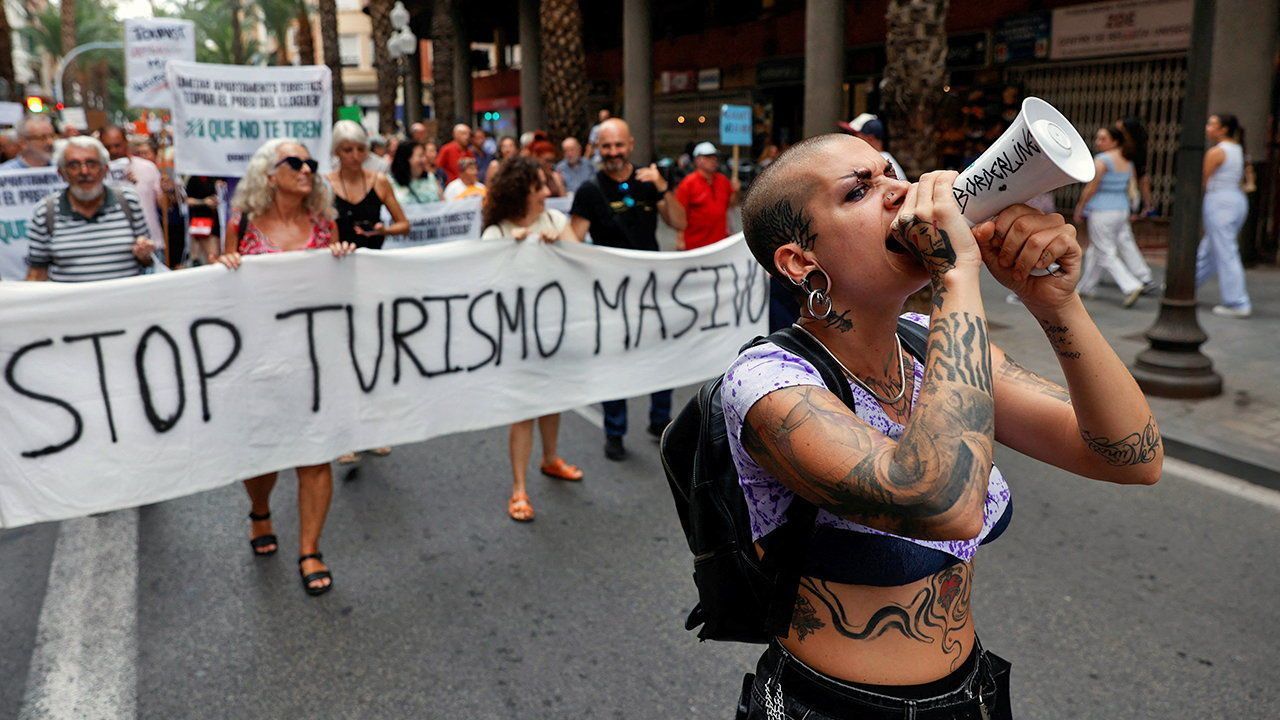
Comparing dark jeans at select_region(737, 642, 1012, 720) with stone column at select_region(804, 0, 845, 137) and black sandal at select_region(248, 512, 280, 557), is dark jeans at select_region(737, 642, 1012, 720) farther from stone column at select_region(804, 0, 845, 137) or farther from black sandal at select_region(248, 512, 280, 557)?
stone column at select_region(804, 0, 845, 137)

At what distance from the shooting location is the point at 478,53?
34.0 metres

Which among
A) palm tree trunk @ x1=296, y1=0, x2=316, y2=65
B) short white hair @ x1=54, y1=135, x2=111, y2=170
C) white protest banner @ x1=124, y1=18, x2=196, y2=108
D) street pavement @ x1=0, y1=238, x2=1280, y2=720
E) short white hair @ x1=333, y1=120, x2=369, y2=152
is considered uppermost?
palm tree trunk @ x1=296, y1=0, x2=316, y2=65

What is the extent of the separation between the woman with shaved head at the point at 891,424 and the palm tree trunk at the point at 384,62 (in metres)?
27.9

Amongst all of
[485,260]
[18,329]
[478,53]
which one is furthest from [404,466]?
[478,53]

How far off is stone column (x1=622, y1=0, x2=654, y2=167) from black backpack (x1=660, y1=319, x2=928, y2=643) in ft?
62.5

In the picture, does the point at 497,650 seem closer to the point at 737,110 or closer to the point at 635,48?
the point at 737,110

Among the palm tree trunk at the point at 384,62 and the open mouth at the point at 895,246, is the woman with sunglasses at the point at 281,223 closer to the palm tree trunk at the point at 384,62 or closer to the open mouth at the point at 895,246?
the open mouth at the point at 895,246

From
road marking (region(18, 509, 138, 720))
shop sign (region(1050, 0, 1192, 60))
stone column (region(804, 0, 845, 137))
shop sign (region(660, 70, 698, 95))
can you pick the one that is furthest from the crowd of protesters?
shop sign (region(660, 70, 698, 95))

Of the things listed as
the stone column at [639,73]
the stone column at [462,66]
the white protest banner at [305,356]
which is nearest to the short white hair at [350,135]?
the white protest banner at [305,356]

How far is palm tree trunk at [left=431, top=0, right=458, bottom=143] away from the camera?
21.8 m

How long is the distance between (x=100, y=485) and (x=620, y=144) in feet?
10.8

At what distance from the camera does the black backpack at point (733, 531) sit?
63.9 inches

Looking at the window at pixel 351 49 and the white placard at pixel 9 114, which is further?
the window at pixel 351 49

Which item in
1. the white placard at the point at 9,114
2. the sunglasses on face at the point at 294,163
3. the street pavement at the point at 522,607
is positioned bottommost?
the street pavement at the point at 522,607
